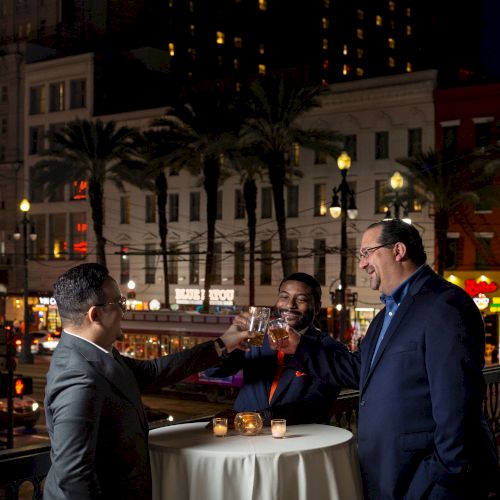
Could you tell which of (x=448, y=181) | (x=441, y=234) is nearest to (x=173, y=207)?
(x=441, y=234)

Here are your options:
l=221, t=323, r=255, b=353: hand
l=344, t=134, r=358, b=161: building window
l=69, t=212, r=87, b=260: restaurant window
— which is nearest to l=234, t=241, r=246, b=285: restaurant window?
l=344, t=134, r=358, b=161: building window

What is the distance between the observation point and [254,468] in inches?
196

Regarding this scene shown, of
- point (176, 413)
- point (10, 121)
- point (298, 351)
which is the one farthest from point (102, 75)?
point (298, 351)

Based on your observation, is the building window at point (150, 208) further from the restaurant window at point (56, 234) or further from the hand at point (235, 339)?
the hand at point (235, 339)

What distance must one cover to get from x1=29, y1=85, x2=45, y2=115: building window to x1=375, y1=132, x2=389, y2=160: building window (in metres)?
29.3

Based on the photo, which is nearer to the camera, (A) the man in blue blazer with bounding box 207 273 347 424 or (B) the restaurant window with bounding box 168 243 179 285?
(A) the man in blue blazer with bounding box 207 273 347 424

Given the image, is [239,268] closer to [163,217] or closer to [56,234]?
[163,217]

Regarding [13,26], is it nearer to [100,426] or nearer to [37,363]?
[37,363]

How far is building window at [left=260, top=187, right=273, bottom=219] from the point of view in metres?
56.2

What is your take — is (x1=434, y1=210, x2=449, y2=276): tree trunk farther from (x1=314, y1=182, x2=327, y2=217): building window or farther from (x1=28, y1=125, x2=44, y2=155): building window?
(x1=28, y1=125, x2=44, y2=155): building window

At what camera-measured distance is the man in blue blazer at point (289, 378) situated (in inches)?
240

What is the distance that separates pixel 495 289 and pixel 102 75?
35.5m

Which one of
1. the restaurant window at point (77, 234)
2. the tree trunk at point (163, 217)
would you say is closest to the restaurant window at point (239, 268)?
the tree trunk at point (163, 217)

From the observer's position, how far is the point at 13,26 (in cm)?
7975
